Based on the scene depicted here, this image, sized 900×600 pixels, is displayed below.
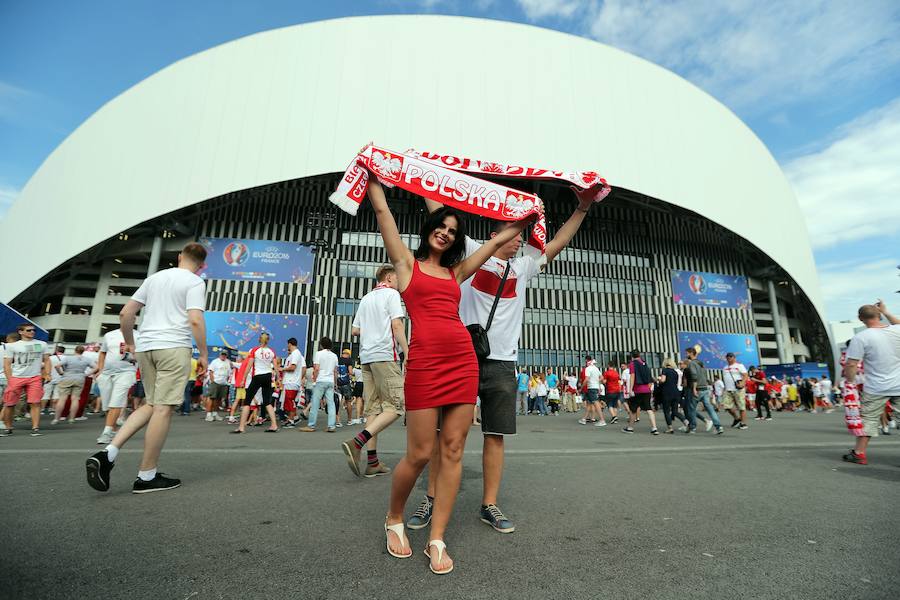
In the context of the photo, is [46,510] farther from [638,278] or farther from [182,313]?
[638,278]

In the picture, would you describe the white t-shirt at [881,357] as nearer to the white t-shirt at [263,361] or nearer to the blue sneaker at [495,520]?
the blue sneaker at [495,520]

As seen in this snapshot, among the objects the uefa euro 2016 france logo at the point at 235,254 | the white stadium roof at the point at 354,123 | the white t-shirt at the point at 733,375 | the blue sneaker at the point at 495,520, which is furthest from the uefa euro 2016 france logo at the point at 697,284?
the blue sneaker at the point at 495,520

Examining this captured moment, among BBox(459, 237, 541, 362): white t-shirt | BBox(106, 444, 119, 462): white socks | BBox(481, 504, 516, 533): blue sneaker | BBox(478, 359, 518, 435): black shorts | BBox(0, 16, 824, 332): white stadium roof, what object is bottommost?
BBox(481, 504, 516, 533): blue sneaker

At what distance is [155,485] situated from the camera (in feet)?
10.2

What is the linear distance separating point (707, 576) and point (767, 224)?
170ft

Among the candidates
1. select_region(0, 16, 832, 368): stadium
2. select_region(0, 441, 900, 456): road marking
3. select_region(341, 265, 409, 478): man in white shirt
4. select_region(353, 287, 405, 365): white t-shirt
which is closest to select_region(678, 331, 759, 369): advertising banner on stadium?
select_region(0, 16, 832, 368): stadium

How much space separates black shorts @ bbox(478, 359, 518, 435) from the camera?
2514 mm

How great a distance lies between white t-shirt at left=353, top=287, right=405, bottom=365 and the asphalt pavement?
4.48 feet

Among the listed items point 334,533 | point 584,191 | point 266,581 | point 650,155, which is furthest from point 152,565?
point 650,155

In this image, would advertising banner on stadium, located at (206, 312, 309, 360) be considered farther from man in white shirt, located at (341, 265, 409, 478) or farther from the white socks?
the white socks

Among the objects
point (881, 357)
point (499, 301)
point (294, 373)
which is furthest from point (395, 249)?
point (294, 373)

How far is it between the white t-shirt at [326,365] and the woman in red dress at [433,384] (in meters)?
6.23

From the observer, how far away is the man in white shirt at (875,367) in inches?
186

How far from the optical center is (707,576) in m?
1.73
